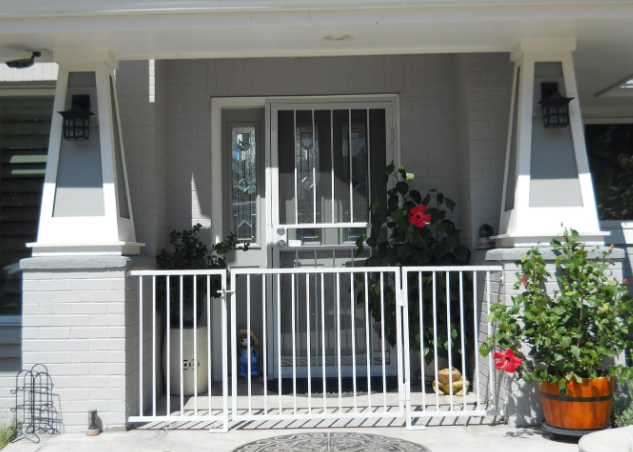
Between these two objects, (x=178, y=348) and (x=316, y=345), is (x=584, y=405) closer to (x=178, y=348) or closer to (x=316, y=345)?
(x=316, y=345)

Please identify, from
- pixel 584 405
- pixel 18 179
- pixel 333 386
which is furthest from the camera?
pixel 18 179

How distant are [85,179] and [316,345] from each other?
2.12 metres

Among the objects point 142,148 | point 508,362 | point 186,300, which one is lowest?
point 508,362

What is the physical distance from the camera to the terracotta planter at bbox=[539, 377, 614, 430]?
3.54 meters

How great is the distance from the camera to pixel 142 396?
13.8 ft

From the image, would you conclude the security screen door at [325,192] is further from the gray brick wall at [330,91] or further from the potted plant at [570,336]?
the potted plant at [570,336]

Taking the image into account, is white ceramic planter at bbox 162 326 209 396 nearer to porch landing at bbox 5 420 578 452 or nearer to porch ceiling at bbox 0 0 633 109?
porch landing at bbox 5 420 578 452

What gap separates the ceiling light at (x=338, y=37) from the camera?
3.93 metres

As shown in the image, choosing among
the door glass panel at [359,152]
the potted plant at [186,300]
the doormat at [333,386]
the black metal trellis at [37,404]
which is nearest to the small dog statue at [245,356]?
the doormat at [333,386]

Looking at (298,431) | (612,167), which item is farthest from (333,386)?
(612,167)

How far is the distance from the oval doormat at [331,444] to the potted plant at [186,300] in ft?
4.20

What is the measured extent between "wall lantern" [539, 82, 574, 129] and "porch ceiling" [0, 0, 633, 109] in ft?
1.25

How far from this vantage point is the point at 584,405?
3.54 meters

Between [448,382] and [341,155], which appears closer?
[448,382]
